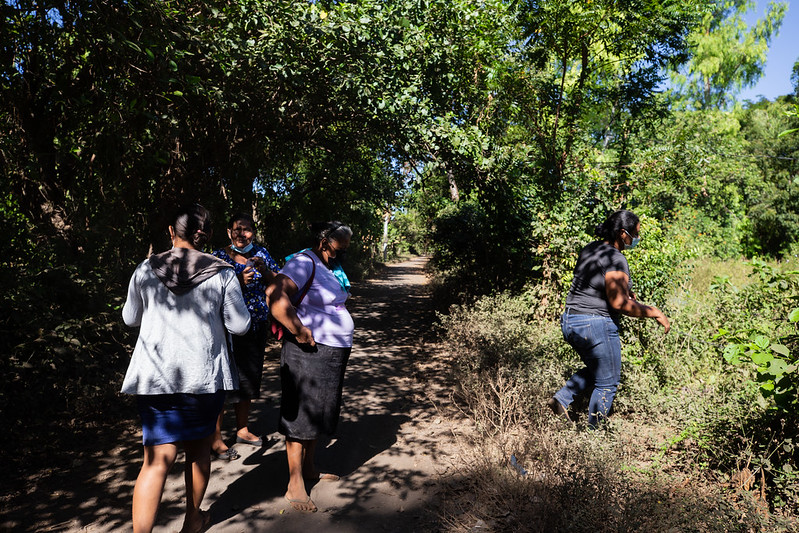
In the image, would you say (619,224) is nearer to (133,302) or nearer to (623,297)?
(623,297)

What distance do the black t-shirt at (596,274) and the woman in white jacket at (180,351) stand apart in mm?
2661

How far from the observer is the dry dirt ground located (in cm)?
325

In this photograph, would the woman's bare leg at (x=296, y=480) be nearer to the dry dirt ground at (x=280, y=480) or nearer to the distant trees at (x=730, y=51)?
the dry dirt ground at (x=280, y=480)

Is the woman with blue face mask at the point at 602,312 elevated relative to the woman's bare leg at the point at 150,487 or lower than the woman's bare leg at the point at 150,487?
elevated

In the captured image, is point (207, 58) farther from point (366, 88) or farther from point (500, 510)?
point (500, 510)

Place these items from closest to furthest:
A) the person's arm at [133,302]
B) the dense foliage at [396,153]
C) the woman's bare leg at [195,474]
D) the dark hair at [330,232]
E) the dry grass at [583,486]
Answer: the dry grass at [583,486] → the person's arm at [133,302] → the woman's bare leg at [195,474] → the dark hair at [330,232] → the dense foliage at [396,153]

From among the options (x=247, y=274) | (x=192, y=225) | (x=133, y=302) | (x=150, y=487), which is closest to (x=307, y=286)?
(x=247, y=274)

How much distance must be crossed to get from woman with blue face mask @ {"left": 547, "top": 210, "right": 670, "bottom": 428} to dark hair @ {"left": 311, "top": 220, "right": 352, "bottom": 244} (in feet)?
6.47

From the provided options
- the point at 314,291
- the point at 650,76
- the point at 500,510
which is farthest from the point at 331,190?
the point at 500,510

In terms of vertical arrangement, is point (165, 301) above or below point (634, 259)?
below

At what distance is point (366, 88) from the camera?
6.46 m

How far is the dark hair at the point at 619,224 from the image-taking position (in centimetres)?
395

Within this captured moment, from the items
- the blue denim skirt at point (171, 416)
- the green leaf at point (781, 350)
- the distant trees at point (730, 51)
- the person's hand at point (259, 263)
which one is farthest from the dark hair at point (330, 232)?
the distant trees at point (730, 51)

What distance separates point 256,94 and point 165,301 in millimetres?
5471
